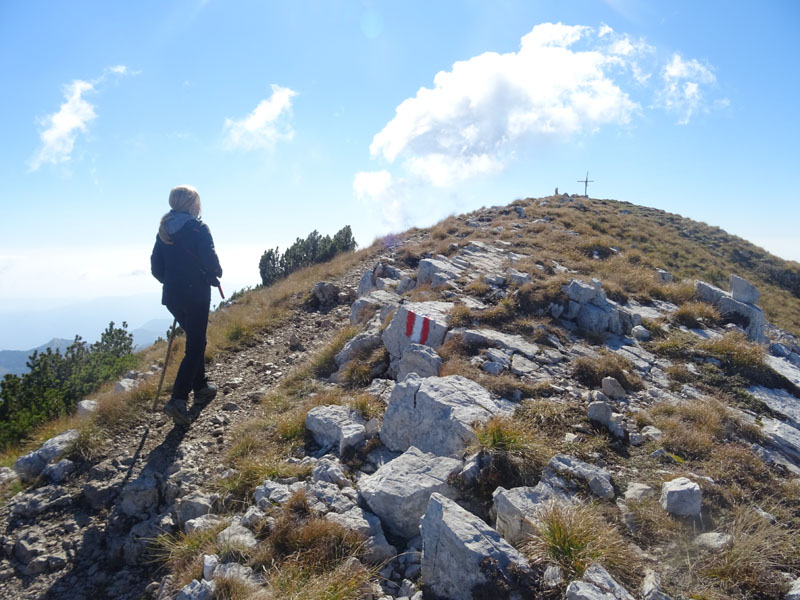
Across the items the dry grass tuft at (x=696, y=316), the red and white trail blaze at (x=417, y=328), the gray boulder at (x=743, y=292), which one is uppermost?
the gray boulder at (x=743, y=292)

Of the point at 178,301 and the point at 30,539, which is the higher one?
the point at 178,301

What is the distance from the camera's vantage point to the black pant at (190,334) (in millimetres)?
6723

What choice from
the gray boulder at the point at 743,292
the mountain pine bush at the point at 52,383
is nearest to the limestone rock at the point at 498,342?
the gray boulder at the point at 743,292

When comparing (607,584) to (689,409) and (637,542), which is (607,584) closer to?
(637,542)

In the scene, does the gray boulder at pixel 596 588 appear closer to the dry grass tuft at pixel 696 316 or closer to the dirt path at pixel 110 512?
the dirt path at pixel 110 512

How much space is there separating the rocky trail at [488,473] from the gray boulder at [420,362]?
5 centimetres

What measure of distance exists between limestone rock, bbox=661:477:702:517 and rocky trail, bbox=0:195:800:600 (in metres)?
0.01

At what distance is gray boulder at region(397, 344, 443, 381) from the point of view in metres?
6.97

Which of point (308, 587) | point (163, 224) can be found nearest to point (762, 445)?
point (308, 587)

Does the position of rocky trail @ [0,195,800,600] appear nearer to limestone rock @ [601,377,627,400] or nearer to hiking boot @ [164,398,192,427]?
limestone rock @ [601,377,627,400]

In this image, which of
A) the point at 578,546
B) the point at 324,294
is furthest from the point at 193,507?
the point at 324,294

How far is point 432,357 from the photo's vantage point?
7.08 metres

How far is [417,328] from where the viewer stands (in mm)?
7926

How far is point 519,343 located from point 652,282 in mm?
6224
